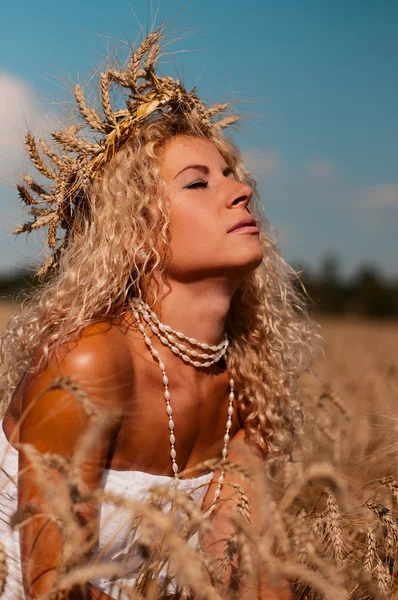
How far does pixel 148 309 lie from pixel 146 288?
0.29 ft

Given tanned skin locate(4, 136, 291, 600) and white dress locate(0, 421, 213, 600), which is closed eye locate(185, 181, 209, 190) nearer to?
tanned skin locate(4, 136, 291, 600)

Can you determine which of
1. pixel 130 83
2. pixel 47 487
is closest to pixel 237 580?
pixel 47 487

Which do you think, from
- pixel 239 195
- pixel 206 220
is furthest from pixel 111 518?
pixel 239 195

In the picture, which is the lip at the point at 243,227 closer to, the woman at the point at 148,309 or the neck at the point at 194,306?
the woman at the point at 148,309

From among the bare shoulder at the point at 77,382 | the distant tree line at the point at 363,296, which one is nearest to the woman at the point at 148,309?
the bare shoulder at the point at 77,382

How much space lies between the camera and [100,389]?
2.25 metres

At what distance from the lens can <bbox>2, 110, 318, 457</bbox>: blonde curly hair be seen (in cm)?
266

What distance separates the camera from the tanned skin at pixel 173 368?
219 centimetres

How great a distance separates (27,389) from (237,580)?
2.88 feet

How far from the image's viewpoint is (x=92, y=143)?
287 centimetres

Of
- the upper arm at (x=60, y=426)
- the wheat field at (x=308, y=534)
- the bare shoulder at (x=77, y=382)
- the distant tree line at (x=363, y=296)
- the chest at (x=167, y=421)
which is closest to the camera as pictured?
the wheat field at (x=308, y=534)

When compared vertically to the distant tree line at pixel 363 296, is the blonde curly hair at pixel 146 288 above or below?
above

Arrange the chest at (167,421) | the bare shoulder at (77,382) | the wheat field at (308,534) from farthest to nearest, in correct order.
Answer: the chest at (167,421) < the bare shoulder at (77,382) < the wheat field at (308,534)

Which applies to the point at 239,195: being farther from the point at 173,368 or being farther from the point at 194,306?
A: the point at 173,368
